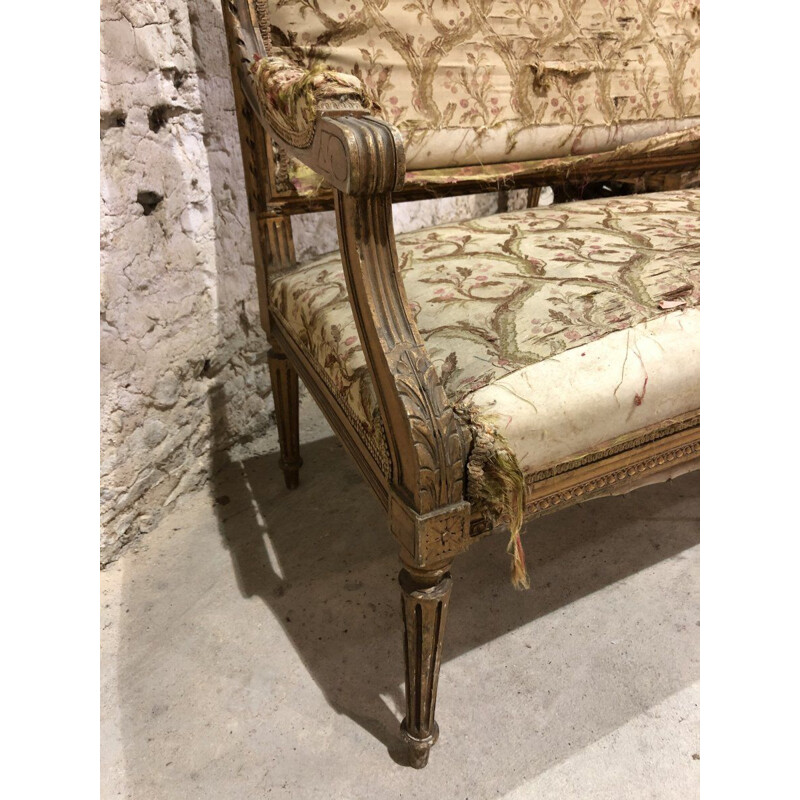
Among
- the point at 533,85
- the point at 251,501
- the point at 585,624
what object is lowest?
the point at 585,624

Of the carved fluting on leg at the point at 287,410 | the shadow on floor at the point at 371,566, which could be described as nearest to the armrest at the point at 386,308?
the shadow on floor at the point at 371,566

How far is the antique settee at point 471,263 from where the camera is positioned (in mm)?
673

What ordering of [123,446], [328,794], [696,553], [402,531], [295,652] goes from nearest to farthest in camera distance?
[402,531]
[328,794]
[295,652]
[123,446]
[696,553]

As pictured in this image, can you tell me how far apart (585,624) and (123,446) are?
0.99 meters

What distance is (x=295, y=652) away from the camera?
112 centimetres

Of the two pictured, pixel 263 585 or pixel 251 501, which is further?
pixel 251 501

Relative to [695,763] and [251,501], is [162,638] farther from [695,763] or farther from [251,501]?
[695,763]

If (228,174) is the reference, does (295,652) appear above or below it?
below

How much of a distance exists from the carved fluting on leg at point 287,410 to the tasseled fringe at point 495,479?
695 mm

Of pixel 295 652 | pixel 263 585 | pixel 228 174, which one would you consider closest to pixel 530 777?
pixel 295 652

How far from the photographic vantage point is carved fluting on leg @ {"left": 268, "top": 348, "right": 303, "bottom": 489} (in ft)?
4.43

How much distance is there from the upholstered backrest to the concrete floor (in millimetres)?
861

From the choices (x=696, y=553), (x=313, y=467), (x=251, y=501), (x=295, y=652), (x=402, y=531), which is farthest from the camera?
(x=313, y=467)

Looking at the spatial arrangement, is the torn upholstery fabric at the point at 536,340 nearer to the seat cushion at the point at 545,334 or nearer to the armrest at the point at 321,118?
the seat cushion at the point at 545,334
